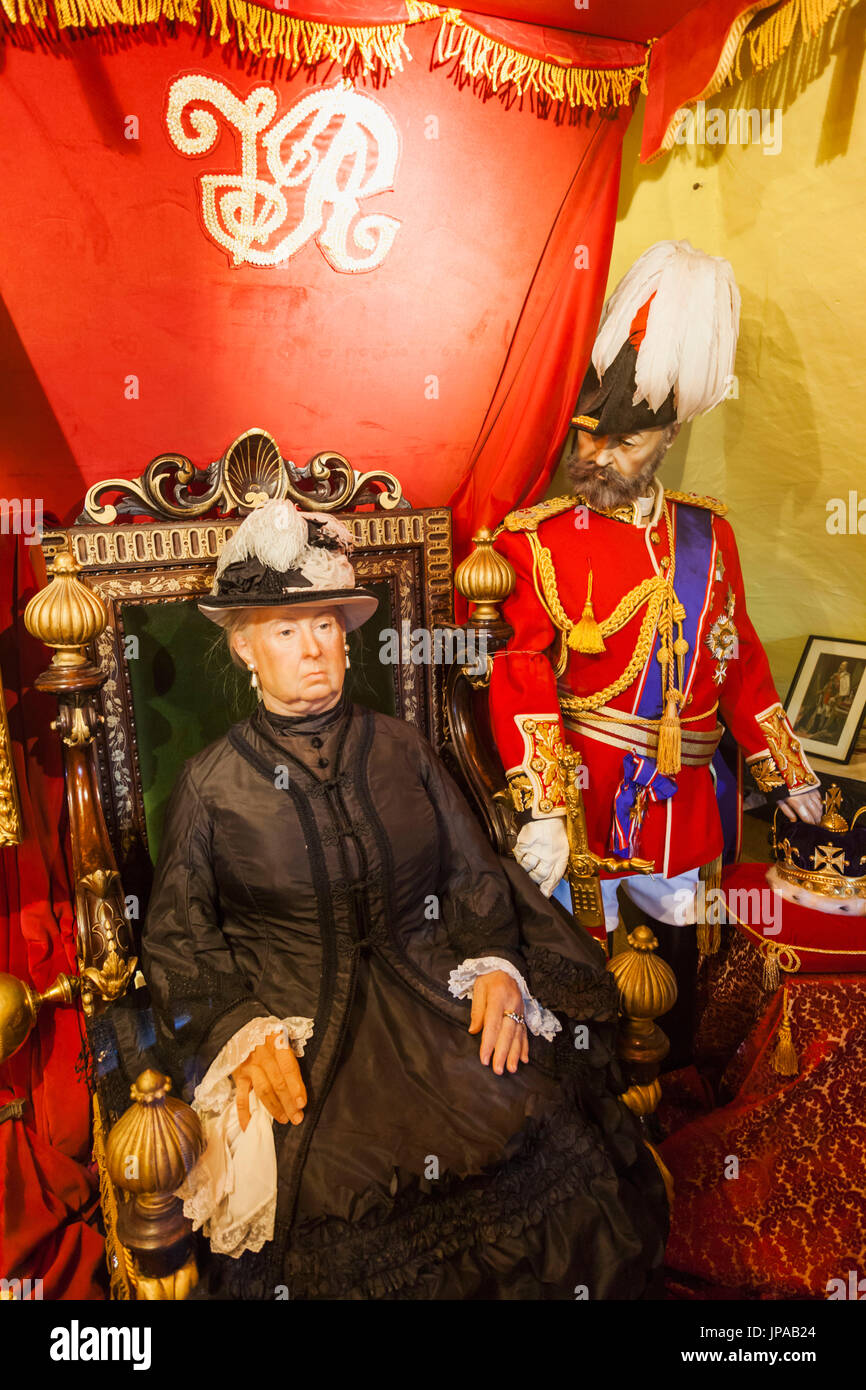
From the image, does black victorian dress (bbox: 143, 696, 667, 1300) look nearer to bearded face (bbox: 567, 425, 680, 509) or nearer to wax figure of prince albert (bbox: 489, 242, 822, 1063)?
wax figure of prince albert (bbox: 489, 242, 822, 1063)

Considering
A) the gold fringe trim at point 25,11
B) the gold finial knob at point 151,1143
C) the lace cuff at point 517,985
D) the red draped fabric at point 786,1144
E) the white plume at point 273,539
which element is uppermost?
the gold fringe trim at point 25,11

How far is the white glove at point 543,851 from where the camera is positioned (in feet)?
6.41

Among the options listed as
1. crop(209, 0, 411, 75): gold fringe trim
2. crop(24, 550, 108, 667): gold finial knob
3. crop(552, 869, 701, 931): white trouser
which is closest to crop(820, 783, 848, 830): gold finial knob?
crop(552, 869, 701, 931): white trouser

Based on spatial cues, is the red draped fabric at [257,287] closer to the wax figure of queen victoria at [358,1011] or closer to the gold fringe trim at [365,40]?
the gold fringe trim at [365,40]

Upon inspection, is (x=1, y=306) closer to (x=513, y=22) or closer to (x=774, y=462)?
(x=513, y=22)

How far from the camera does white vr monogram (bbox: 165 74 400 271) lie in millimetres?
1892

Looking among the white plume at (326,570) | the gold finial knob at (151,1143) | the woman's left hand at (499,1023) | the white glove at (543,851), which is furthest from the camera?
the white glove at (543,851)

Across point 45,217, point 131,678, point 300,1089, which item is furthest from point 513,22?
point 300,1089

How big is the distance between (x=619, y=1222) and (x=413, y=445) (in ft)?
5.44

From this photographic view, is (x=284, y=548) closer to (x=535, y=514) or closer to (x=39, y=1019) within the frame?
(x=535, y=514)

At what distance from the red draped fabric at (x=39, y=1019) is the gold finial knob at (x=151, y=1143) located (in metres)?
0.62

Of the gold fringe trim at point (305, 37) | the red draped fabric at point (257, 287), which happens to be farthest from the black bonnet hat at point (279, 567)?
the gold fringe trim at point (305, 37)

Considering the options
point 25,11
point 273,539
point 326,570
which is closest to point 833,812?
point 326,570
